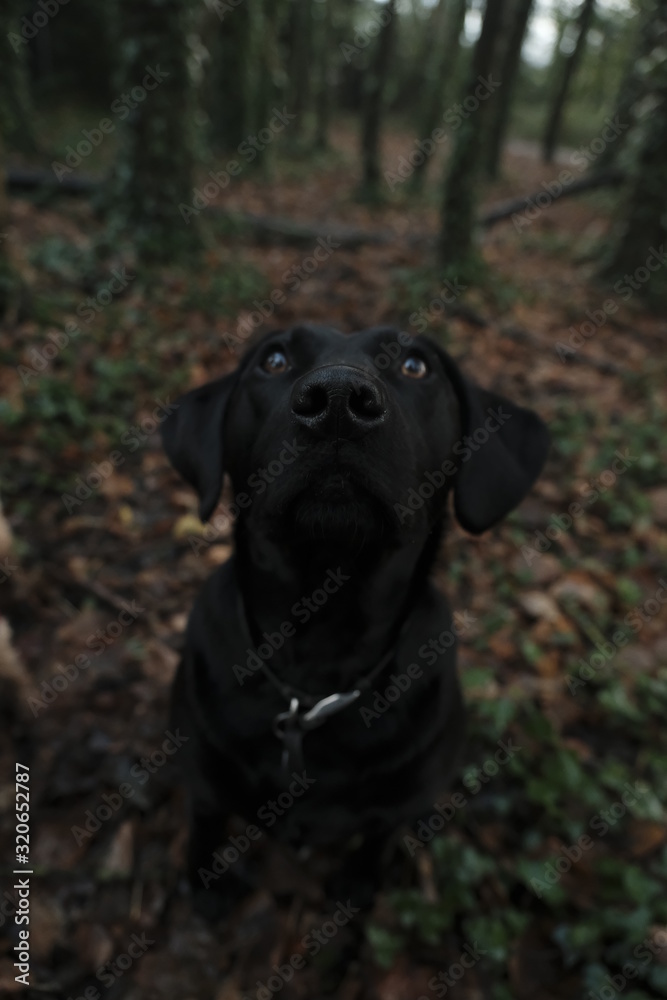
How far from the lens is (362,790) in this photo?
1.79 metres

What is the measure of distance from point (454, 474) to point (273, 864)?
5.29ft

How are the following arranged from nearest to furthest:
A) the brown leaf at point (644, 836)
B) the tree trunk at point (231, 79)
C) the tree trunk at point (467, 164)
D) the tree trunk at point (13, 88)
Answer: the brown leaf at point (644, 836)
the tree trunk at point (467, 164)
the tree trunk at point (13, 88)
the tree trunk at point (231, 79)

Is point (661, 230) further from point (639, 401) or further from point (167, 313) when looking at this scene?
point (167, 313)

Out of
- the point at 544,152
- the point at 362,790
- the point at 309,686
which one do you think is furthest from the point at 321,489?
the point at 544,152

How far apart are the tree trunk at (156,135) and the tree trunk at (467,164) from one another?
7.79ft

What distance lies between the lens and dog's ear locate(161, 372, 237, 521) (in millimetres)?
1840
